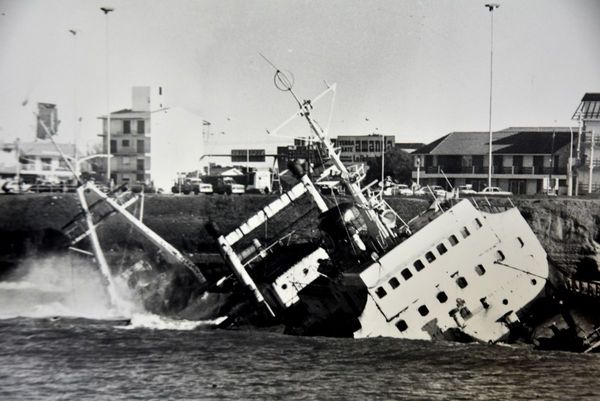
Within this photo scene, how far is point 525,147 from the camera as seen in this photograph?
36.2m

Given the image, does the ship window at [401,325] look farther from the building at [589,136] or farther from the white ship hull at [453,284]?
the building at [589,136]

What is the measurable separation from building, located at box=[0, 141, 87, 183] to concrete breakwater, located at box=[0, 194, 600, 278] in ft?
2.81

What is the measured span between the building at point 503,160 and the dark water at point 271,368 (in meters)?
17.3

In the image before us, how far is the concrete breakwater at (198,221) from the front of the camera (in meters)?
28.6

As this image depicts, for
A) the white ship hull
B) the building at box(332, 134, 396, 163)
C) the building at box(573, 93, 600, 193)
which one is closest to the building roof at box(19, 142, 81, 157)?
the building at box(332, 134, 396, 163)

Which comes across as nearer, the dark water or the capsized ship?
the dark water

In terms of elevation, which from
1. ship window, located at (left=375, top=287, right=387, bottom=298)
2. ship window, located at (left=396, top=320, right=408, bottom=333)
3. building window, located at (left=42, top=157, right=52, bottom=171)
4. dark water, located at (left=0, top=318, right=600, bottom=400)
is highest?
building window, located at (left=42, top=157, right=52, bottom=171)

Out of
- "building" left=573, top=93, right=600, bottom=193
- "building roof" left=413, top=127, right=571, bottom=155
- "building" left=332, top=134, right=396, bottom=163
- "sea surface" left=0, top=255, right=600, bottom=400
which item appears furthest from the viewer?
"building roof" left=413, top=127, right=571, bottom=155

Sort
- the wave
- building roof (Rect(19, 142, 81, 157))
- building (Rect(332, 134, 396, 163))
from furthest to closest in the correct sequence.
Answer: building (Rect(332, 134, 396, 163)) → building roof (Rect(19, 142, 81, 157)) → the wave

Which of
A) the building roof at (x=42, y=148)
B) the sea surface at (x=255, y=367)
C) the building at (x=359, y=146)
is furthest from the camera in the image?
the building at (x=359, y=146)

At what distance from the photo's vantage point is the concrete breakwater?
1126 inches

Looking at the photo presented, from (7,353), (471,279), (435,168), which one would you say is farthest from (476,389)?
(435,168)

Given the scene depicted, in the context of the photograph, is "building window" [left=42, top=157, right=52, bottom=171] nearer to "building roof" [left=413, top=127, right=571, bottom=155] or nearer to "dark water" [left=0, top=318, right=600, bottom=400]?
"dark water" [left=0, top=318, right=600, bottom=400]

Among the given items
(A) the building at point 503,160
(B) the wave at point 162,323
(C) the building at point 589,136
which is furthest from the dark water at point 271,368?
(A) the building at point 503,160
